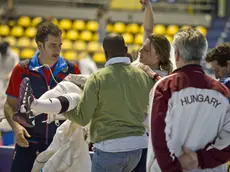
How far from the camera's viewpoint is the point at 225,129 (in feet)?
11.0

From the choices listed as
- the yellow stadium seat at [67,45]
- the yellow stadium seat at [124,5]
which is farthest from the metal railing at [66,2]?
the yellow stadium seat at [67,45]

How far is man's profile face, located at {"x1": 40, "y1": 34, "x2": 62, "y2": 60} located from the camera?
461cm

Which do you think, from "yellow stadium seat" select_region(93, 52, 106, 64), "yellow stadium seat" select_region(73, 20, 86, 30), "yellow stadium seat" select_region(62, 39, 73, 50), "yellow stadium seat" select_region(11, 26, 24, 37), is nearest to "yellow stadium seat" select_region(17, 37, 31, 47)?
"yellow stadium seat" select_region(11, 26, 24, 37)

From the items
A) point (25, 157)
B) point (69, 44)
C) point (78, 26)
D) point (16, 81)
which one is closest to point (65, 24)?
point (78, 26)

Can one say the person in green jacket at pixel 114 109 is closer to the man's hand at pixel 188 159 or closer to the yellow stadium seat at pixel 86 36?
the man's hand at pixel 188 159

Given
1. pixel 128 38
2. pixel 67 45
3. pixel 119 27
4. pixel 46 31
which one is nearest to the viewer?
pixel 46 31

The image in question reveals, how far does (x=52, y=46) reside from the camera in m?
4.62

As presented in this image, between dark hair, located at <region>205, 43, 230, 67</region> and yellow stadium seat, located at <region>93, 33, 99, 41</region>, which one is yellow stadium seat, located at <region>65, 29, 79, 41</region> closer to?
yellow stadium seat, located at <region>93, 33, 99, 41</region>

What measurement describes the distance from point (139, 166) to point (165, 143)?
1159 millimetres

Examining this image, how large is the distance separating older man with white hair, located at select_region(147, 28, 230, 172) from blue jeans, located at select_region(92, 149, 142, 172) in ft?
1.34

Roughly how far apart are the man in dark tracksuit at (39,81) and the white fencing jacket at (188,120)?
1.48m

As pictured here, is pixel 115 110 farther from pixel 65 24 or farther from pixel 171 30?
pixel 65 24

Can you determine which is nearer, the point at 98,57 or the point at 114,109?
the point at 114,109

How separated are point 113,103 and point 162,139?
1.84 ft
